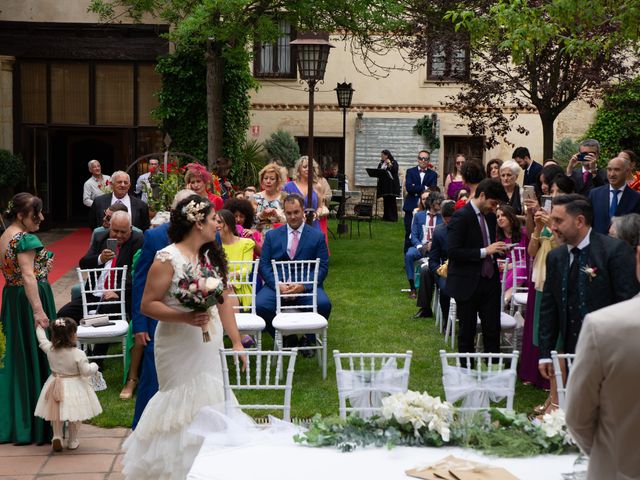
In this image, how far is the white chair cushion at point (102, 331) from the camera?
892cm

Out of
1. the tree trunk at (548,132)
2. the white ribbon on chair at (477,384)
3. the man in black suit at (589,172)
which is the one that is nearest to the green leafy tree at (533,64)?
the tree trunk at (548,132)

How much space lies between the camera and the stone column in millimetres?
23031

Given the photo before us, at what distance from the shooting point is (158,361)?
580 centimetres

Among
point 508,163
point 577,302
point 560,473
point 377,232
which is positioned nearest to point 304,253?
point 508,163

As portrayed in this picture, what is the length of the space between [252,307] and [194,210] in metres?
3.93

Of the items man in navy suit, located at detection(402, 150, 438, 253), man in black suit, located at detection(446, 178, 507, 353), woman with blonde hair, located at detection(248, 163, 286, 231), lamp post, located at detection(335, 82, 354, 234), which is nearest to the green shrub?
lamp post, located at detection(335, 82, 354, 234)

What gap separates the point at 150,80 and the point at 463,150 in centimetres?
937

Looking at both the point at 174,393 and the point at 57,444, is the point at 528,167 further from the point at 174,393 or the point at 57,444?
the point at 174,393

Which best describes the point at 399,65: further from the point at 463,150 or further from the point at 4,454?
the point at 4,454

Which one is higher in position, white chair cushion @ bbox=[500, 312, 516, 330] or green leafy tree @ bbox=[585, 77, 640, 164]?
green leafy tree @ bbox=[585, 77, 640, 164]

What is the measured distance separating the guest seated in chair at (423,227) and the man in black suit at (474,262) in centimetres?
388

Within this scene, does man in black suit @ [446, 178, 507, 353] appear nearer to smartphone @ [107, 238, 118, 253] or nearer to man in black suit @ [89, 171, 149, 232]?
smartphone @ [107, 238, 118, 253]

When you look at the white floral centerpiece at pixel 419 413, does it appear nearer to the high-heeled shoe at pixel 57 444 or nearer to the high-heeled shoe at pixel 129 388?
the high-heeled shoe at pixel 57 444

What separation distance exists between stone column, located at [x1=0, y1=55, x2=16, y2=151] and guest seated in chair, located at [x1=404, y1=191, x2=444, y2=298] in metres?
13.0
